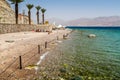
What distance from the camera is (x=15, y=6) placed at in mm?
75312

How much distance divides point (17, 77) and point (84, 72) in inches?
225

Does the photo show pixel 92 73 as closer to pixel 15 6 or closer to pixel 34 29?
pixel 15 6

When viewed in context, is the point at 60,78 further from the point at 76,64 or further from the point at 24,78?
the point at 76,64

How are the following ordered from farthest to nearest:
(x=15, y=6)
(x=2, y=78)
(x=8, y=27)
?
1. (x=15, y=6)
2. (x=8, y=27)
3. (x=2, y=78)

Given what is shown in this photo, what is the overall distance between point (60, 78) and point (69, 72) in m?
1.92

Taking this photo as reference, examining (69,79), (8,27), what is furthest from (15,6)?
(69,79)

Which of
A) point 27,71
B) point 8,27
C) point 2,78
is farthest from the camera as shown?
point 8,27

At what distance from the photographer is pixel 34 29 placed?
89.2m

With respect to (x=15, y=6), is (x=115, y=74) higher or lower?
lower

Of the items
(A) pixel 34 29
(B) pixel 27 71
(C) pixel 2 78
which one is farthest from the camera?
(A) pixel 34 29

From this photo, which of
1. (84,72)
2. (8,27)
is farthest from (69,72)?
(8,27)

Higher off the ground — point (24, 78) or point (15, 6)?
point (15, 6)

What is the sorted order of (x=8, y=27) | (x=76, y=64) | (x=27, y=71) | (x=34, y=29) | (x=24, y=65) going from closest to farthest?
(x=27, y=71) < (x=24, y=65) < (x=76, y=64) < (x=8, y=27) < (x=34, y=29)

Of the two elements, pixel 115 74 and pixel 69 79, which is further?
pixel 115 74
